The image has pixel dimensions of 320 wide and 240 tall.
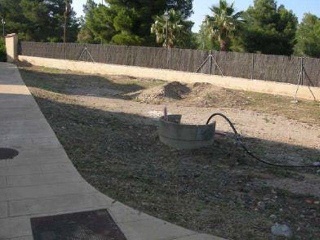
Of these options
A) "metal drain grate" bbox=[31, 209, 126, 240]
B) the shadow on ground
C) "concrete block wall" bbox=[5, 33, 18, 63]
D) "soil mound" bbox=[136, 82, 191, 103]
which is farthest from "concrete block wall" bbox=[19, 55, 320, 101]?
"metal drain grate" bbox=[31, 209, 126, 240]

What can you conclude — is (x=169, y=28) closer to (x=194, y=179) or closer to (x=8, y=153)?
(x=8, y=153)

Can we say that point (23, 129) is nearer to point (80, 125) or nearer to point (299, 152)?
point (80, 125)

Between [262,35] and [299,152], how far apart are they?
2909cm

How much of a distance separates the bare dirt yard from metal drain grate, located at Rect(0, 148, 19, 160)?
947 millimetres

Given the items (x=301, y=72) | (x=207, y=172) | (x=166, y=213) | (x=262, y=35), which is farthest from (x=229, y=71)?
(x=166, y=213)

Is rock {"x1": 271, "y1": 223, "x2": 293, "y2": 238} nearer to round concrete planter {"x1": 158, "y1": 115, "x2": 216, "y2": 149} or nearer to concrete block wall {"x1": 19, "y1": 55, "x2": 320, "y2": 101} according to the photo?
round concrete planter {"x1": 158, "y1": 115, "x2": 216, "y2": 149}

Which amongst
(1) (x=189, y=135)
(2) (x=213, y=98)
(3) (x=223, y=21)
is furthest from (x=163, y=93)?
(3) (x=223, y=21)

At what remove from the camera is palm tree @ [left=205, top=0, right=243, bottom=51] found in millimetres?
38438

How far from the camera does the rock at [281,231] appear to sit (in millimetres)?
5195

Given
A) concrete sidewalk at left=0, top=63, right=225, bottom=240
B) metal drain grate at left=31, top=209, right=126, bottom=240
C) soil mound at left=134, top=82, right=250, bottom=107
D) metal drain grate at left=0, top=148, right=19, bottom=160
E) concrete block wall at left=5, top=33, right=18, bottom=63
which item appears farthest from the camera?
concrete block wall at left=5, top=33, right=18, bottom=63

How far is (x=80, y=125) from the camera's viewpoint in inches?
435

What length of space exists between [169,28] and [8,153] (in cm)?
3059

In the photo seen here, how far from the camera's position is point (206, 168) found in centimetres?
828

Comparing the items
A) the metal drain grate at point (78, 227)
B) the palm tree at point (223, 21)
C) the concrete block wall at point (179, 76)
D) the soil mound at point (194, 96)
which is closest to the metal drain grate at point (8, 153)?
the metal drain grate at point (78, 227)
